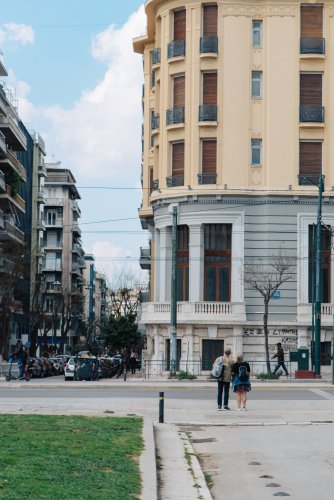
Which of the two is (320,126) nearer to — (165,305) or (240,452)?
(165,305)

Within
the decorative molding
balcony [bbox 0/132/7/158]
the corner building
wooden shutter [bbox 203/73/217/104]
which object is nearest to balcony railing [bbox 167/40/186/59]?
the corner building

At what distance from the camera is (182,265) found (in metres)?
53.0

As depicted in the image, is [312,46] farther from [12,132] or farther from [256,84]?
[12,132]

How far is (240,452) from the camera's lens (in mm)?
19641

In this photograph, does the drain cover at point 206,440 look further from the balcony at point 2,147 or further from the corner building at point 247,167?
the balcony at point 2,147

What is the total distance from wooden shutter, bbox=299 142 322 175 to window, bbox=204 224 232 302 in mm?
4668

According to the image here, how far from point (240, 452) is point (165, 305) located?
109 ft

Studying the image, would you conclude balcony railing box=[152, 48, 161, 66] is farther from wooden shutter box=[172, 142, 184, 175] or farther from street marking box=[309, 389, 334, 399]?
street marking box=[309, 389, 334, 399]

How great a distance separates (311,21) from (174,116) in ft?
27.2

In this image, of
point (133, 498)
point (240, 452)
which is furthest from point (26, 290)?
point (133, 498)

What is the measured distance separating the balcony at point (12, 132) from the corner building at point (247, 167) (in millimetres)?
33590

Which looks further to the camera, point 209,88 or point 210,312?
point 209,88

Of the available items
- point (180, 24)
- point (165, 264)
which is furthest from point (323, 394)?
point (180, 24)

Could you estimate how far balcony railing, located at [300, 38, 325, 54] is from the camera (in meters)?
51.8
